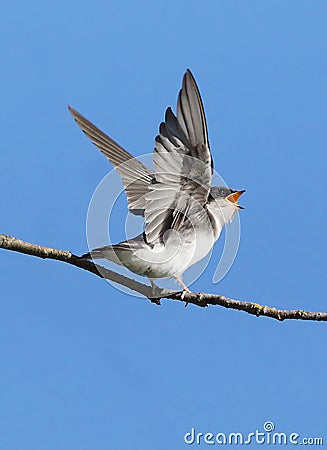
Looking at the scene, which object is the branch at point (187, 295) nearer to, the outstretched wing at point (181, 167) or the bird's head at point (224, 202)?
the outstretched wing at point (181, 167)

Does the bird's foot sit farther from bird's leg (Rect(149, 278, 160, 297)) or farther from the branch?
the branch

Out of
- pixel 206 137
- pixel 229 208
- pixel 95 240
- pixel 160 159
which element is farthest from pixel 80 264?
pixel 229 208

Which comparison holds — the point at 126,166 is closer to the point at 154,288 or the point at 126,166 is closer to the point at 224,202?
the point at 224,202

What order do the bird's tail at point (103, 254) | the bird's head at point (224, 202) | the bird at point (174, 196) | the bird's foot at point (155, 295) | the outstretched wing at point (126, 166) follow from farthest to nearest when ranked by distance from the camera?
the outstretched wing at point (126, 166) < the bird's head at point (224, 202) < the bird's foot at point (155, 295) < the bird at point (174, 196) < the bird's tail at point (103, 254)

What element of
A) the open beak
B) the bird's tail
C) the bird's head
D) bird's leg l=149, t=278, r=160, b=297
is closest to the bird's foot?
bird's leg l=149, t=278, r=160, b=297

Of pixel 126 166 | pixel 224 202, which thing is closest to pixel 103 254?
pixel 224 202

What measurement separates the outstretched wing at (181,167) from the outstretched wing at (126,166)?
1.05 feet

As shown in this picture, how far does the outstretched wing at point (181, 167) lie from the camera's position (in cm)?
282

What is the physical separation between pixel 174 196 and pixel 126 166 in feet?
2.61

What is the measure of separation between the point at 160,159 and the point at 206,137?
23 cm

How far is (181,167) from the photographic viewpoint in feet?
9.78

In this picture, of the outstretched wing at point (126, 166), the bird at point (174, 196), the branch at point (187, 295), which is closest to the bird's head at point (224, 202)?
the bird at point (174, 196)

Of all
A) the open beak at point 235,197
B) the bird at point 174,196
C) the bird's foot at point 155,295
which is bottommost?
the bird's foot at point 155,295

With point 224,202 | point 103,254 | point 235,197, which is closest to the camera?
point 103,254
